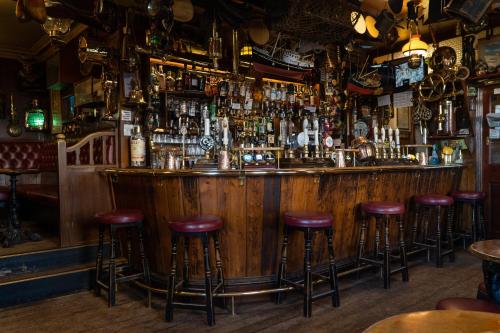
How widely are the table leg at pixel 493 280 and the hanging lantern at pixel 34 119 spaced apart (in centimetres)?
802

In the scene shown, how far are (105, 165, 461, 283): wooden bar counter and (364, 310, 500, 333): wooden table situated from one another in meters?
1.94

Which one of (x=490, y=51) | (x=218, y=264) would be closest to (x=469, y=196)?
(x=490, y=51)

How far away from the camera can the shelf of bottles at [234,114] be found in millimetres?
4191

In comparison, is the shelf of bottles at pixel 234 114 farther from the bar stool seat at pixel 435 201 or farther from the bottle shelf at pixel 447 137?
the bottle shelf at pixel 447 137

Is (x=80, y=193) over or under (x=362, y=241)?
over

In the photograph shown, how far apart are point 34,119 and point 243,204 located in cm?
634

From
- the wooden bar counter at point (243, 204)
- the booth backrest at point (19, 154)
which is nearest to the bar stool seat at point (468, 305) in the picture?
the wooden bar counter at point (243, 204)

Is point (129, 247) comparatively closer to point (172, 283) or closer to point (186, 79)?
point (172, 283)

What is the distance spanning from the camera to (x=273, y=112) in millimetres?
6355

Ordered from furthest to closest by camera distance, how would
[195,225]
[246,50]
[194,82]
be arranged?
[246,50] → [194,82] → [195,225]

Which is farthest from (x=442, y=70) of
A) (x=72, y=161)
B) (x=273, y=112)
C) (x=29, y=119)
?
(x=29, y=119)

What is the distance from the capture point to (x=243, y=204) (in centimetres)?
301

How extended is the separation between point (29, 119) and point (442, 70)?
25.1 ft

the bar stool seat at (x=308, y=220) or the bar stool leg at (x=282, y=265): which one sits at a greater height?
the bar stool seat at (x=308, y=220)
